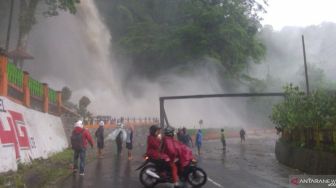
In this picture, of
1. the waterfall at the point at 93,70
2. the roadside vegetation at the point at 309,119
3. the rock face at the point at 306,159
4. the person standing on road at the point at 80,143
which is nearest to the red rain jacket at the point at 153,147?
the person standing on road at the point at 80,143

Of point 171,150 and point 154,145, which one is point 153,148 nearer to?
point 154,145

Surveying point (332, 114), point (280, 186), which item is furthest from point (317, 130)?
point (280, 186)

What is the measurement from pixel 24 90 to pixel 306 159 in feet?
36.7

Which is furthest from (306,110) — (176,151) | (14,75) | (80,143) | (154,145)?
(14,75)

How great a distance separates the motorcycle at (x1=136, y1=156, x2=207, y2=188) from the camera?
10438 millimetres

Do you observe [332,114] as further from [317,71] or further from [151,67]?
[317,71]

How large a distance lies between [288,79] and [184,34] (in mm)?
51696

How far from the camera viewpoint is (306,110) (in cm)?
1741

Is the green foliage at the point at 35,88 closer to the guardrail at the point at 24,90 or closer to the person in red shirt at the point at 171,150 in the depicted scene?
the guardrail at the point at 24,90

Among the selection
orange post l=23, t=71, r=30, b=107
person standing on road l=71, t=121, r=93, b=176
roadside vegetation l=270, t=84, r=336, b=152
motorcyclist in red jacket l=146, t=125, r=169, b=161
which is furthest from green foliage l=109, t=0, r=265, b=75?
motorcyclist in red jacket l=146, t=125, r=169, b=161

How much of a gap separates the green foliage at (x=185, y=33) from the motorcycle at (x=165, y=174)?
42367mm

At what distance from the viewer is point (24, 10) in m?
36.1

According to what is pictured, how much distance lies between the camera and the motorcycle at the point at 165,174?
10.4 m

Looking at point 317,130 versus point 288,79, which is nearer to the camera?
point 317,130
